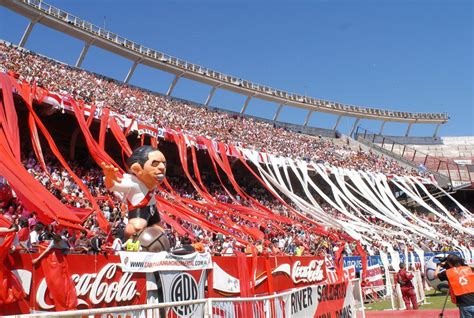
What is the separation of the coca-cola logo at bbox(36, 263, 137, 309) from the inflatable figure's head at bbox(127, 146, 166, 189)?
2.42 meters

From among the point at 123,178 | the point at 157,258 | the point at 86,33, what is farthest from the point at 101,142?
the point at 86,33

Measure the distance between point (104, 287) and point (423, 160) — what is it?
156 feet

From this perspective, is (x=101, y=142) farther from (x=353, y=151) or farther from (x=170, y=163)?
(x=353, y=151)

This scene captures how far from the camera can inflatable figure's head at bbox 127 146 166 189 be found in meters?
9.05

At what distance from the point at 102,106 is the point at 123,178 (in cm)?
1270

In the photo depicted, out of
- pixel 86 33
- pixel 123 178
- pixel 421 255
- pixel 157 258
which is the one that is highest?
pixel 86 33

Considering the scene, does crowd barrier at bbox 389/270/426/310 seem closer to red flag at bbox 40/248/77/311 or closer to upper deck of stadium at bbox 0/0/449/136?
red flag at bbox 40/248/77/311

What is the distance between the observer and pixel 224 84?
3900 centimetres

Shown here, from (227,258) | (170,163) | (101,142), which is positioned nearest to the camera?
(227,258)

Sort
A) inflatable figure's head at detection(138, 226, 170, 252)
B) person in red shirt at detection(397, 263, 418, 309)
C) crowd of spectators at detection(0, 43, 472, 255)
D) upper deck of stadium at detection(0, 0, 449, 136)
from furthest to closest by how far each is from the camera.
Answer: upper deck of stadium at detection(0, 0, 449, 136), person in red shirt at detection(397, 263, 418, 309), crowd of spectators at detection(0, 43, 472, 255), inflatable figure's head at detection(138, 226, 170, 252)

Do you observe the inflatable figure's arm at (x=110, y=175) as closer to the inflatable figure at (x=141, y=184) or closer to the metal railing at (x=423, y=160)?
the inflatable figure at (x=141, y=184)

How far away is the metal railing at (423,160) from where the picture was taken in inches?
1793

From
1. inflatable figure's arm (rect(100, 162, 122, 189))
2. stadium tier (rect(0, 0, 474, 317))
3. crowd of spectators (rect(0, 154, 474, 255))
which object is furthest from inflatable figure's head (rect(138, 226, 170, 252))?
inflatable figure's arm (rect(100, 162, 122, 189))

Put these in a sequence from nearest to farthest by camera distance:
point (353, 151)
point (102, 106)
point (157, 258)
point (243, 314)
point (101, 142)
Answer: point (243, 314)
point (157, 258)
point (101, 142)
point (102, 106)
point (353, 151)
